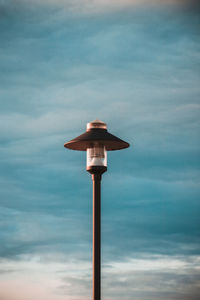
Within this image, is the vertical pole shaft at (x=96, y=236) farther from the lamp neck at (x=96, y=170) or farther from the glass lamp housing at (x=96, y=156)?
the glass lamp housing at (x=96, y=156)

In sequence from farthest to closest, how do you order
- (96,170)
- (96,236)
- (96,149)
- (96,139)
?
(96,149) < (96,170) < (96,139) < (96,236)

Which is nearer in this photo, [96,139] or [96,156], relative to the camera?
[96,139]

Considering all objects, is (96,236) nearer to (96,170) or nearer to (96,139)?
(96,170)

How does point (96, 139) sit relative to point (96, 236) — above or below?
above

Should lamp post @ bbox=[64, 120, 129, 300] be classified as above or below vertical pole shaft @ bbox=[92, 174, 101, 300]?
above

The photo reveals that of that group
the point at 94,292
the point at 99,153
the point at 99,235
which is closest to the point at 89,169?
the point at 99,153

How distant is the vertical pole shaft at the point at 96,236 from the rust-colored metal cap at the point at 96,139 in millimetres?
874

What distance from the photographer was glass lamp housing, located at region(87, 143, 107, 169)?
16.9 metres

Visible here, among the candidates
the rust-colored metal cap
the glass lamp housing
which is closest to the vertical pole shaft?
the glass lamp housing

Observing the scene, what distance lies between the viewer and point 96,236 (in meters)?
16.5

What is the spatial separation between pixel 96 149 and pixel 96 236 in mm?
2325

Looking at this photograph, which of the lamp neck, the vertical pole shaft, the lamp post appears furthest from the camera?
the lamp neck

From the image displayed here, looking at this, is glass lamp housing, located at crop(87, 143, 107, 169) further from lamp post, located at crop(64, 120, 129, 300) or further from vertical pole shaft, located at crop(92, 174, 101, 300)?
vertical pole shaft, located at crop(92, 174, 101, 300)

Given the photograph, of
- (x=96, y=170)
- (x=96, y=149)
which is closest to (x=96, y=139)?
(x=96, y=149)
